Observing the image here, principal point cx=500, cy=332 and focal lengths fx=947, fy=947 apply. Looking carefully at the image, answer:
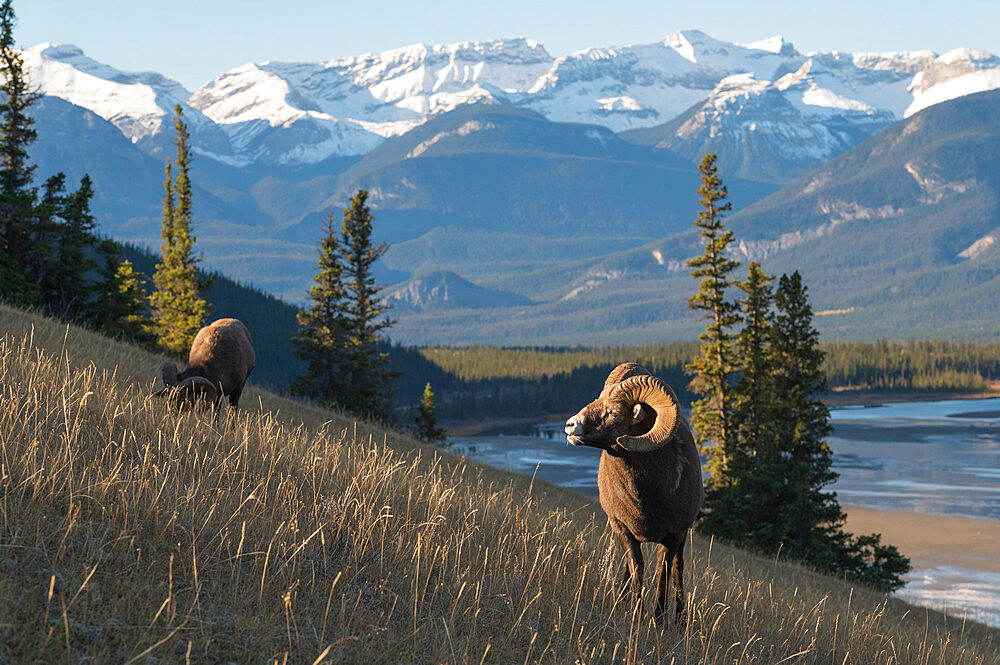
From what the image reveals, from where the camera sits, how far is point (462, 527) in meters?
9.02

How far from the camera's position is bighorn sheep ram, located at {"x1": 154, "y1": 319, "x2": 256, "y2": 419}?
1268 centimetres

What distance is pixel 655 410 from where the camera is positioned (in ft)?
25.0

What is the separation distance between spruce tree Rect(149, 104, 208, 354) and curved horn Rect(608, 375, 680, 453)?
147ft

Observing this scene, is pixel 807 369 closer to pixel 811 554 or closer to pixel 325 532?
pixel 811 554

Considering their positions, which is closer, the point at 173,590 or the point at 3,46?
the point at 173,590

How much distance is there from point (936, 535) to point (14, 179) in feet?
190

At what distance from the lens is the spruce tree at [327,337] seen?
52.6m

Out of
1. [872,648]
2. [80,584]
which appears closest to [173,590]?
[80,584]

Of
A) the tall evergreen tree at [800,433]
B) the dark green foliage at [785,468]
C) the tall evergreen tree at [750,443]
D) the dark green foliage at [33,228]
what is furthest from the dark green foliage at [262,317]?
the tall evergreen tree at [800,433]

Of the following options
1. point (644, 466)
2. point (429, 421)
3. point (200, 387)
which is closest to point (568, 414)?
point (429, 421)

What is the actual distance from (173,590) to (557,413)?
163771 millimetres

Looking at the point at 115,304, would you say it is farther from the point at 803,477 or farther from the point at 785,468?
the point at 803,477

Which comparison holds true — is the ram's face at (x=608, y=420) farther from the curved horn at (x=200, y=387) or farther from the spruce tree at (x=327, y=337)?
the spruce tree at (x=327, y=337)

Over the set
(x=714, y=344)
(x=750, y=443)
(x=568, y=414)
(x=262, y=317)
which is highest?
(x=262, y=317)
